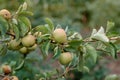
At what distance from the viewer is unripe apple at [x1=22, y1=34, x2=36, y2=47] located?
1.13m

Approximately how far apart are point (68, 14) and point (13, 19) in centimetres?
479

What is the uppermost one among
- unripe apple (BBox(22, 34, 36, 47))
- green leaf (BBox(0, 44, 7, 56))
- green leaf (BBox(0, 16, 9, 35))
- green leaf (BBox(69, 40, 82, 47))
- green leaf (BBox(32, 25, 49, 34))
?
green leaf (BBox(0, 16, 9, 35))

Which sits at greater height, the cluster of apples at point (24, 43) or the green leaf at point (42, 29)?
the green leaf at point (42, 29)

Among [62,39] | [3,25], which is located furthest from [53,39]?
[3,25]

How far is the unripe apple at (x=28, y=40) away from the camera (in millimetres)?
1129

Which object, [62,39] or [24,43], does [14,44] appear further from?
[62,39]

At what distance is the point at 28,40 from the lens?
1.13m

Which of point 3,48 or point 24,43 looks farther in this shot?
point 3,48

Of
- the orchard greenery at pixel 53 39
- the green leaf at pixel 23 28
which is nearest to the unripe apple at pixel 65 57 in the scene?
the orchard greenery at pixel 53 39

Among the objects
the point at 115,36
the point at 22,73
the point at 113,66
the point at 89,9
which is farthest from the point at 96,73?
the point at 89,9

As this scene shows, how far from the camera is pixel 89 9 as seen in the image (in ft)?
21.6

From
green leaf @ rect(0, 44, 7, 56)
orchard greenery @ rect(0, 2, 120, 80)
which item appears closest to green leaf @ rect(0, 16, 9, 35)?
orchard greenery @ rect(0, 2, 120, 80)

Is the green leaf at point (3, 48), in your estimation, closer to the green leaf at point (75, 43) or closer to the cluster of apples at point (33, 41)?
the cluster of apples at point (33, 41)

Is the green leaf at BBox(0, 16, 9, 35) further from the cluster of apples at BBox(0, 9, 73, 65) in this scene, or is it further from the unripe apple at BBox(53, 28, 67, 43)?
the unripe apple at BBox(53, 28, 67, 43)
